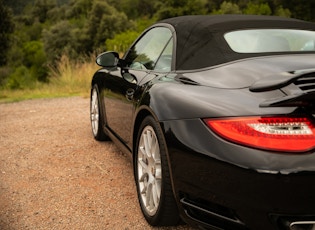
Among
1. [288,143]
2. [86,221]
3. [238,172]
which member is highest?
[288,143]

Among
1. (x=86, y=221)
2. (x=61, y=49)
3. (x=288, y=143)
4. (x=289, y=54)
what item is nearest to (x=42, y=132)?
(x=86, y=221)

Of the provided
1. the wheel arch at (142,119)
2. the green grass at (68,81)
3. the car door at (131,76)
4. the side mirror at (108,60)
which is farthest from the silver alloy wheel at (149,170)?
the green grass at (68,81)

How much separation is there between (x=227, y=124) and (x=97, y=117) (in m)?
3.10

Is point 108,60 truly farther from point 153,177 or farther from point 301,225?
point 301,225

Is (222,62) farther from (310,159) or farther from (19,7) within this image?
(19,7)

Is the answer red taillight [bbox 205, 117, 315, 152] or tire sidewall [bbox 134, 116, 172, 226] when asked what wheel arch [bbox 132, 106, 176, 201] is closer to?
tire sidewall [bbox 134, 116, 172, 226]

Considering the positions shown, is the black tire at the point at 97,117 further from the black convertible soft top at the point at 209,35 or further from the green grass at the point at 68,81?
the green grass at the point at 68,81

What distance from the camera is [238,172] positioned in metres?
1.75

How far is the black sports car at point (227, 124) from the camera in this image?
170 cm

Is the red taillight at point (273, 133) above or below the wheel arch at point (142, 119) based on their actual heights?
above

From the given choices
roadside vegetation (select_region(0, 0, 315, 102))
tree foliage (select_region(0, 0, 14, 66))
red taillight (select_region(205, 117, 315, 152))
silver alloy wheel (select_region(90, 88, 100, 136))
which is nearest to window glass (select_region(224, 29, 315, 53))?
red taillight (select_region(205, 117, 315, 152))

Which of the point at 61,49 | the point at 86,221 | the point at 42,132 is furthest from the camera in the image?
the point at 61,49

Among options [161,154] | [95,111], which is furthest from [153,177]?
[95,111]

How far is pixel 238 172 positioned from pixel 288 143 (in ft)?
0.80
